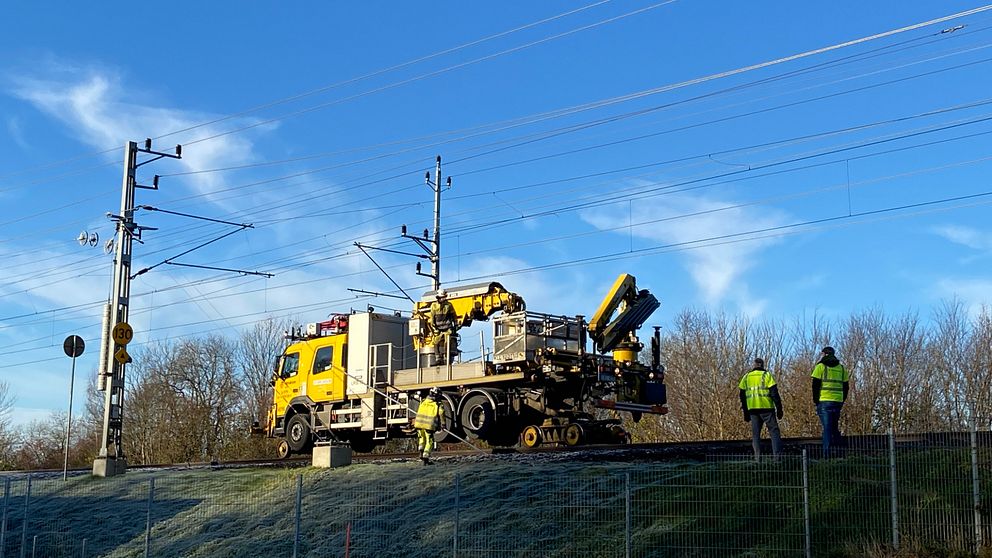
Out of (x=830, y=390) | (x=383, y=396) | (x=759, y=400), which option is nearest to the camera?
(x=830, y=390)

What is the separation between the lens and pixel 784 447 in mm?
18453

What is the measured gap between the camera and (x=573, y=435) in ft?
77.2

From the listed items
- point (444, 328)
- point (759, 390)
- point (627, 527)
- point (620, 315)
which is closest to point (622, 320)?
point (620, 315)

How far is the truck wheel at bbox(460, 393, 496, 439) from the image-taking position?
80.4 ft

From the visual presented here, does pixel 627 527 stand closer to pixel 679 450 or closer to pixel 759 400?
pixel 759 400

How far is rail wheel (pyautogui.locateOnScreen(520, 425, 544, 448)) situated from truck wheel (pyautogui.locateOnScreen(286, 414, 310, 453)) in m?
8.15

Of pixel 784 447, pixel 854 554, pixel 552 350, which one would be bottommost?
pixel 854 554

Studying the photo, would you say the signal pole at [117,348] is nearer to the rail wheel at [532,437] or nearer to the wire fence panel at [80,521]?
the wire fence panel at [80,521]

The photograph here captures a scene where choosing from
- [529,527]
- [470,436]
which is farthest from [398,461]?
[529,527]

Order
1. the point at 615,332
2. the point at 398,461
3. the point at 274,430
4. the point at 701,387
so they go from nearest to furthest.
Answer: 1. the point at 398,461
2. the point at 615,332
3. the point at 274,430
4. the point at 701,387

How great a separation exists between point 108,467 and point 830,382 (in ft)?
55.4

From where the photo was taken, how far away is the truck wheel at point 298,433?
1190 inches

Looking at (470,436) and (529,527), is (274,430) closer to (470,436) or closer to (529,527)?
(470,436)

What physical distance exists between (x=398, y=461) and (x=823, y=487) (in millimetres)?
9262
